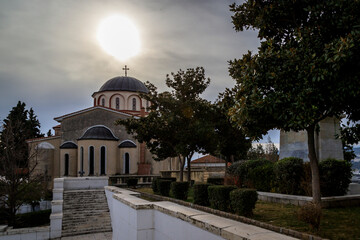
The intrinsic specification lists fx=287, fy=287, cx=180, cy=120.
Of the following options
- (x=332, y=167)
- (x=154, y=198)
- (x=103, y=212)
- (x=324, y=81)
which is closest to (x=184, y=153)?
(x=154, y=198)

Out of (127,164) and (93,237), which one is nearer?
(93,237)

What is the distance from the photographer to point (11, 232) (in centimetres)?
1400

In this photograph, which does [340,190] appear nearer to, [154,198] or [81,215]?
[154,198]

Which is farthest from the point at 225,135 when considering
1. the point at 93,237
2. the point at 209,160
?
the point at 209,160

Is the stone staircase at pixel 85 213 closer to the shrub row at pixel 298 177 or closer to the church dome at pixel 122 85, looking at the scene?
the shrub row at pixel 298 177

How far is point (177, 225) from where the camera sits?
180 inches

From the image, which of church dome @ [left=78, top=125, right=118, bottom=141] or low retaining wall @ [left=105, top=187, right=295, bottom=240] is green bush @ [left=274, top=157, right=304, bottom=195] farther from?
church dome @ [left=78, top=125, right=118, bottom=141]

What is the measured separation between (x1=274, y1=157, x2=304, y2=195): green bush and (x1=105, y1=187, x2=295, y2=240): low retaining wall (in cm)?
651

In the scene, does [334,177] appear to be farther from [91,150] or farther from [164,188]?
[91,150]

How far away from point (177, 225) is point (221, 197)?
5.17m

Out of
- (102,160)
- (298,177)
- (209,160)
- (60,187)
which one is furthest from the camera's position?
(209,160)

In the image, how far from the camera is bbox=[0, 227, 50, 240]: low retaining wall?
13900mm

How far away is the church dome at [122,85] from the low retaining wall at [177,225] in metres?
35.4

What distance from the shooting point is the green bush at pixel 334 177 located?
9.84 meters
